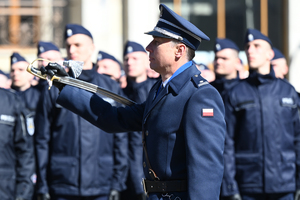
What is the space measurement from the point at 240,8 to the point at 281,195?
8.05 meters

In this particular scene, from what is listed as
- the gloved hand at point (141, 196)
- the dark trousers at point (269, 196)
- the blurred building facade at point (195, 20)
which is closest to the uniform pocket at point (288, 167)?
the dark trousers at point (269, 196)

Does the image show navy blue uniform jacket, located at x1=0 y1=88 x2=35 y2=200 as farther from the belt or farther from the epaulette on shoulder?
the epaulette on shoulder

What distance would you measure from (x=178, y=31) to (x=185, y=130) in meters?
0.61

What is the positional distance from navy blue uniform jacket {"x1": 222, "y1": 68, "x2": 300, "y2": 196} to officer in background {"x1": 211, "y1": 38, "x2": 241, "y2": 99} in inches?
38.0

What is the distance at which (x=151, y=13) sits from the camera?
40.1ft

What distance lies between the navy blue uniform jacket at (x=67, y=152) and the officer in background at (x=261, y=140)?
1.34 metres

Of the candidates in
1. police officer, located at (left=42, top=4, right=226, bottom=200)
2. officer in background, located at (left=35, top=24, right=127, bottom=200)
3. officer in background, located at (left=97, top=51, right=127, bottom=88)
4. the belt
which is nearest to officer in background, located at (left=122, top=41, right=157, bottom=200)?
officer in background, located at (left=97, top=51, right=127, bottom=88)

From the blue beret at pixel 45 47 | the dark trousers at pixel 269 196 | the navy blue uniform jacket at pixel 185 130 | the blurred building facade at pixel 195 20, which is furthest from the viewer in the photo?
the blurred building facade at pixel 195 20

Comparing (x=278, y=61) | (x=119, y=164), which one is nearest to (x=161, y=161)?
(x=119, y=164)

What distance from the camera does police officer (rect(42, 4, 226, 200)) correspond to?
10.9 ft

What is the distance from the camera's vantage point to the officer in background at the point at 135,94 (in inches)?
263

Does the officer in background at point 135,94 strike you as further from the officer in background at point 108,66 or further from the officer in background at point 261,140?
the officer in background at point 261,140

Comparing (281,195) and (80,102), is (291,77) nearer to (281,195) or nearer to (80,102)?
(281,195)

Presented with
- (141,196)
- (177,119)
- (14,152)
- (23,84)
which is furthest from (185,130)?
(23,84)
